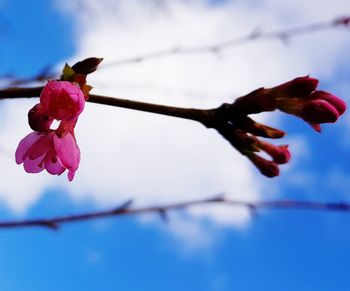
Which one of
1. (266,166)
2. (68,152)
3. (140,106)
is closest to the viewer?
(140,106)

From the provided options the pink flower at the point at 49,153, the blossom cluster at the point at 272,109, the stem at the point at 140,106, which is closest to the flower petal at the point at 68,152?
the pink flower at the point at 49,153

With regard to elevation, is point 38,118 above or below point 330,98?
below

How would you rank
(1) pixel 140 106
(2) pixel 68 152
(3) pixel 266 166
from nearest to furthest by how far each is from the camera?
(1) pixel 140 106
(2) pixel 68 152
(3) pixel 266 166

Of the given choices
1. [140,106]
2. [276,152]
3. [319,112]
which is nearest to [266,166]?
[276,152]

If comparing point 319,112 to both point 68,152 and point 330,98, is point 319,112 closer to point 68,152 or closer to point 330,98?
point 330,98

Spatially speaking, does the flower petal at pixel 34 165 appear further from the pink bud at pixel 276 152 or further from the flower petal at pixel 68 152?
the pink bud at pixel 276 152

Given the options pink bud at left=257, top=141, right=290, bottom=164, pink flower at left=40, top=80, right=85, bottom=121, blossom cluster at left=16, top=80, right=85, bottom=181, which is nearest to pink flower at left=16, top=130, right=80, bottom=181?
blossom cluster at left=16, top=80, right=85, bottom=181
